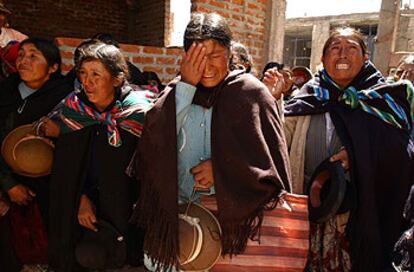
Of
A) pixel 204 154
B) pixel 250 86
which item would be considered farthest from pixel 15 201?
pixel 250 86

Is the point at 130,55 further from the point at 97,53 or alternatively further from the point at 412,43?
the point at 412,43

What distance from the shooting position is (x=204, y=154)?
1.79m

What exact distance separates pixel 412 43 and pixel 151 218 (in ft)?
53.0

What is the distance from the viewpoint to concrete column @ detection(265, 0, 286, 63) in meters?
4.57

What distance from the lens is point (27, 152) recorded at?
7.08ft

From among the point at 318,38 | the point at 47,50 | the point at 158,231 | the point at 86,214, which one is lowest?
the point at 86,214

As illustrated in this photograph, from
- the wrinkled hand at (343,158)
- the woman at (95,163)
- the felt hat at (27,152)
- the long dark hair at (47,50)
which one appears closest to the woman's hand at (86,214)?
the woman at (95,163)

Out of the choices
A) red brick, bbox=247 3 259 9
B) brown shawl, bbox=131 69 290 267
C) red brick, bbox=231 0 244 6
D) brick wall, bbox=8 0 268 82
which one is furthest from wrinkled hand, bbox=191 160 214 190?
brick wall, bbox=8 0 268 82

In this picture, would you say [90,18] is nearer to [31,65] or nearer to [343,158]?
[31,65]

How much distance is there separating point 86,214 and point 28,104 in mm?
893

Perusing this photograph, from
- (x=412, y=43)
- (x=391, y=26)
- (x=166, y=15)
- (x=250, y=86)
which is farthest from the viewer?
(x=412, y=43)

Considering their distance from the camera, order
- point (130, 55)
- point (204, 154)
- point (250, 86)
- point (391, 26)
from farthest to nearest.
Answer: point (391, 26), point (130, 55), point (204, 154), point (250, 86)

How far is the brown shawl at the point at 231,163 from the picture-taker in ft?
5.22

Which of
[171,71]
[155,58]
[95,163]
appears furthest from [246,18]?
[95,163]
